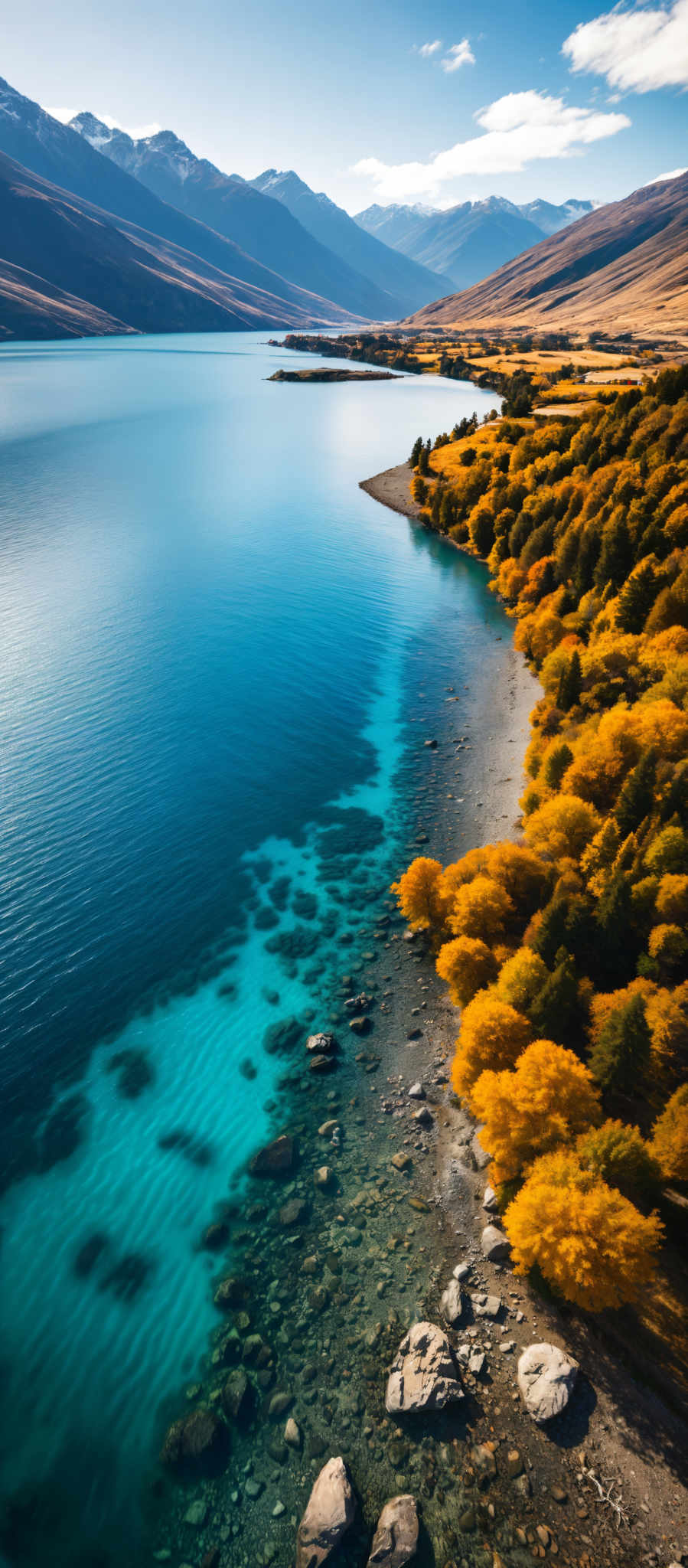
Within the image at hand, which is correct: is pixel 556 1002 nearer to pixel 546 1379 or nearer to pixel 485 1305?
pixel 485 1305

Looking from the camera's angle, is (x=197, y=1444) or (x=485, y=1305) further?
(x=485, y=1305)

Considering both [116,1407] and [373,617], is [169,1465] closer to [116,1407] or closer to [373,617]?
[116,1407]

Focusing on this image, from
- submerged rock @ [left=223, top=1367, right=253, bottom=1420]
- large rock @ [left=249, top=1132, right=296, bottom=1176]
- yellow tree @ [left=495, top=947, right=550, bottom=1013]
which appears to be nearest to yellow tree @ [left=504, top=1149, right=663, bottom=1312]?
yellow tree @ [left=495, top=947, right=550, bottom=1013]

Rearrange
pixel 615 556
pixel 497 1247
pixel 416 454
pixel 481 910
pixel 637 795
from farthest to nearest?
pixel 416 454, pixel 615 556, pixel 637 795, pixel 481 910, pixel 497 1247

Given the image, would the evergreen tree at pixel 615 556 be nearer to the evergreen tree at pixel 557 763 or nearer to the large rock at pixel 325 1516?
the evergreen tree at pixel 557 763

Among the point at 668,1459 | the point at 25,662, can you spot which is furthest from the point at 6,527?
the point at 668,1459

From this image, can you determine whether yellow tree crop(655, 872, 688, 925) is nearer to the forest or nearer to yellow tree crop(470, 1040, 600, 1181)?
the forest

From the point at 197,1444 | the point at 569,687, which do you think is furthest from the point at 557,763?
the point at 197,1444
